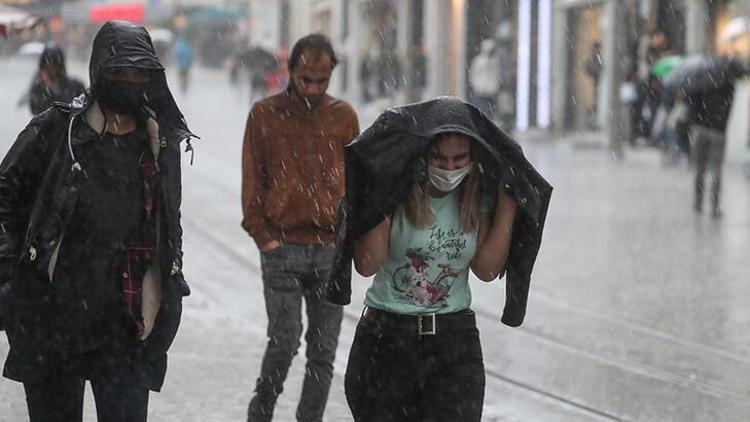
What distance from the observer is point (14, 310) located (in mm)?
4656

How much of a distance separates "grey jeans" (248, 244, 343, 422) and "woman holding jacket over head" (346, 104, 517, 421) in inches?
75.4

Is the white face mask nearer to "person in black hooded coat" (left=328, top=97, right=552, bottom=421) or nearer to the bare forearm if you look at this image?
"person in black hooded coat" (left=328, top=97, right=552, bottom=421)

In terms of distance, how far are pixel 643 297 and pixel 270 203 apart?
521cm

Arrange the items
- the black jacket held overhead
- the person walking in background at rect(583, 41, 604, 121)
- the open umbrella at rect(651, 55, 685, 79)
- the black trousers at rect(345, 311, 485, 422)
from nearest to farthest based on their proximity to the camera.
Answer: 1. the black jacket held overhead
2. the black trousers at rect(345, 311, 485, 422)
3. the open umbrella at rect(651, 55, 685, 79)
4. the person walking in background at rect(583, 41, 604, 121)

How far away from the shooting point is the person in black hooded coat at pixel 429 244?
4.43 m

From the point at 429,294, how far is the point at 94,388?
101cm

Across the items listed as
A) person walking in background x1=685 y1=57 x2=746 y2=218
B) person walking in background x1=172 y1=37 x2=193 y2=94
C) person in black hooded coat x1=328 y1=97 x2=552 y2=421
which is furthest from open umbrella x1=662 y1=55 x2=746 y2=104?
person walking in background x1=172 y1=37 x2=193 y2=94

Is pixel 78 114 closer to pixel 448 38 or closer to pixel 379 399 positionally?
pixel 379 399

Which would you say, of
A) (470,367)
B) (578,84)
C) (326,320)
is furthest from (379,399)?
(578,84)

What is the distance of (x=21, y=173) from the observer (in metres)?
4.64

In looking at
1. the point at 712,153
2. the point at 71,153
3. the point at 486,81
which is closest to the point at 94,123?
the point at 71,153

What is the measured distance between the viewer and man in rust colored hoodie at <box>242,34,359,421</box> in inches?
259

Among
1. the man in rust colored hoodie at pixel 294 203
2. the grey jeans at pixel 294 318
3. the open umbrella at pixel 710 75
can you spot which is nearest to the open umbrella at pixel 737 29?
the open umbrella at pixel 710 75

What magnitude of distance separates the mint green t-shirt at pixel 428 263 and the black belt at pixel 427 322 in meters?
0.02
